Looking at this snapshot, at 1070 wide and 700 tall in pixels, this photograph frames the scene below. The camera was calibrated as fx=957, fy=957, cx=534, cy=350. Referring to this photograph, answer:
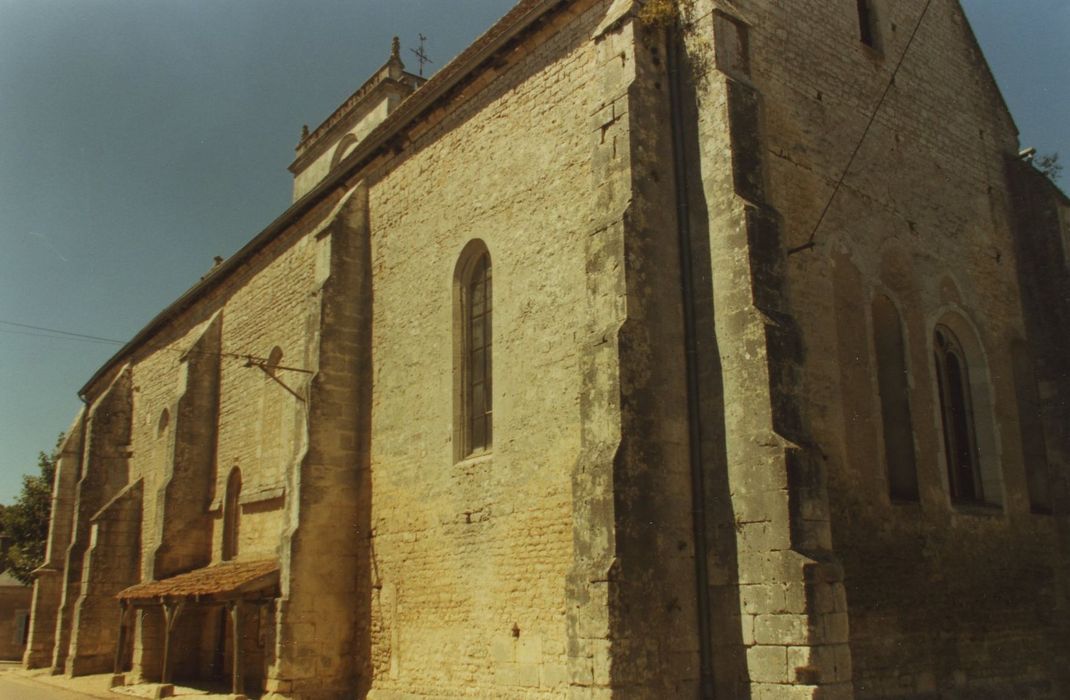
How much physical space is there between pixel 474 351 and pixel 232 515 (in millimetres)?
8729

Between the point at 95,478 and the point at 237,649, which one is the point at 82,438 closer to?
the point at 95,478

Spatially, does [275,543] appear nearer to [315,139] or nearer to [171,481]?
[171,481]

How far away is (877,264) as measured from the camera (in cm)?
1176

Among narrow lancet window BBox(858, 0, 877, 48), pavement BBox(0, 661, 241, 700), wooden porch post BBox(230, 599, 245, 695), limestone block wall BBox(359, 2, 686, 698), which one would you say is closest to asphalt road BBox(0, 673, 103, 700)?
pavement BBox(0, 661, 241, 700)

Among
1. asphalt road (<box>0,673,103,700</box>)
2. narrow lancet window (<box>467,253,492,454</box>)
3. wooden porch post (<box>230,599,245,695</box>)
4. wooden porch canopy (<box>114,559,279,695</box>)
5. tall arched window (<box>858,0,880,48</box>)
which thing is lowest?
asphalt road (<box>0,673,103,700</box>)

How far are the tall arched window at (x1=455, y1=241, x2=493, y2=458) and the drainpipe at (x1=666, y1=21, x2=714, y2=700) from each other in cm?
338

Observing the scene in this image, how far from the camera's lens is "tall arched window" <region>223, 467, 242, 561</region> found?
1872 cm

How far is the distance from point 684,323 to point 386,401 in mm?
5899

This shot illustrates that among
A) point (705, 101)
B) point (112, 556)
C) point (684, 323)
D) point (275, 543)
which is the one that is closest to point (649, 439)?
point (684, 323)

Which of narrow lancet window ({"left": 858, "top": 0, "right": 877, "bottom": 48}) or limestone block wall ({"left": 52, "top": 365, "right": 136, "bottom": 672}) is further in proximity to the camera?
limestone block wall ({"left": 52, "top": 365, "right": 136, "bottom": 672})

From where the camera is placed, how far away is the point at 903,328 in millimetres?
11836

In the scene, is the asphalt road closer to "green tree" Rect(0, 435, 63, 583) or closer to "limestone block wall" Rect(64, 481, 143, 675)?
"limestone block wall" Rect(64, 481, 143, 675)

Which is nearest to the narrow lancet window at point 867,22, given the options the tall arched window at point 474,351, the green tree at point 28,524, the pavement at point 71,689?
the tall arched window at point 474,351

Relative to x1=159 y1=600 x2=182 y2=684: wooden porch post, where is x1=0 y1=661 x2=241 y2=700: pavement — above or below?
below
